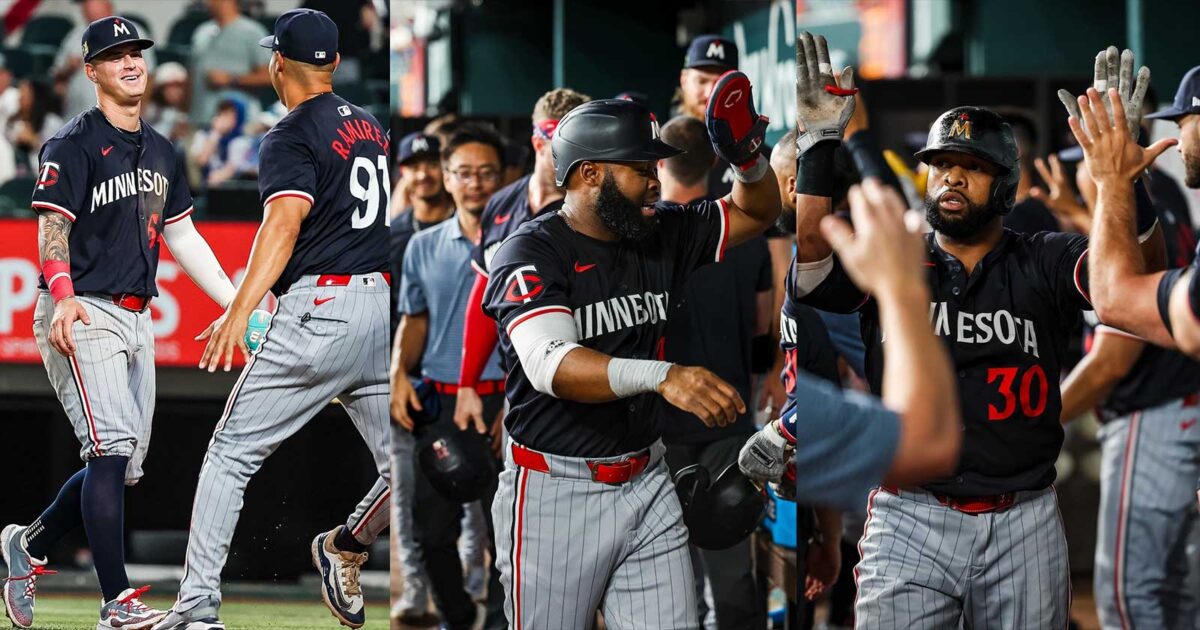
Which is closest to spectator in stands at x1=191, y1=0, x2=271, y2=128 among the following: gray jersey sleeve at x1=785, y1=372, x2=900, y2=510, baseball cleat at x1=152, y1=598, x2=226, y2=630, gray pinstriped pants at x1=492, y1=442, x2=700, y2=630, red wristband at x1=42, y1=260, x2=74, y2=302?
red wristband at x1=42, y1=260, x2=74, y2=302

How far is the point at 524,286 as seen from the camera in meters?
2.75

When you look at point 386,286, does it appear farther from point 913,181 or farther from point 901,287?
point 913,181

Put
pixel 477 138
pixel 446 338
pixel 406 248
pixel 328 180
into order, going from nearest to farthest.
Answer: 1. pixel 328 180
2. pixel 477 138
3. pixel 446 338
4. pixel 406 248

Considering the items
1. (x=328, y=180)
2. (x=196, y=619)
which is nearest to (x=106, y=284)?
(x=328, y=180)

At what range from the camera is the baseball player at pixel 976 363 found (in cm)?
257

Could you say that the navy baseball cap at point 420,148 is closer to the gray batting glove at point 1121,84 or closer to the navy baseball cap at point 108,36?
the navy baseball cap at point 108,36

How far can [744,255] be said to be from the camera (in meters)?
3.46

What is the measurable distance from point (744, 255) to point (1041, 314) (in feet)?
3.27

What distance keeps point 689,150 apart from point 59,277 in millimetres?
1625

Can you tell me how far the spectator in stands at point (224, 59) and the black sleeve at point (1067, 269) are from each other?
2095 millimetres

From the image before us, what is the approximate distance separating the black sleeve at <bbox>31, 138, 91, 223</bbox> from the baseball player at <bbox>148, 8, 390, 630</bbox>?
435 mm

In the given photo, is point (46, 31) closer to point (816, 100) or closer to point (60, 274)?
point (60, 274)

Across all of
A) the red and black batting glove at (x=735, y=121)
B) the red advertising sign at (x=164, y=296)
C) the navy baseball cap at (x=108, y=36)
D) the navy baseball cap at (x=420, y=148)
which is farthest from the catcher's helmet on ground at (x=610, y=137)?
the navy baseball cap at (x=420, y=148)

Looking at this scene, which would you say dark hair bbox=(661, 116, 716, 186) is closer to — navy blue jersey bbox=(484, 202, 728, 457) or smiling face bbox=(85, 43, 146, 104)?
navy blue jersey bbox=(484, 202, 728, 457)
